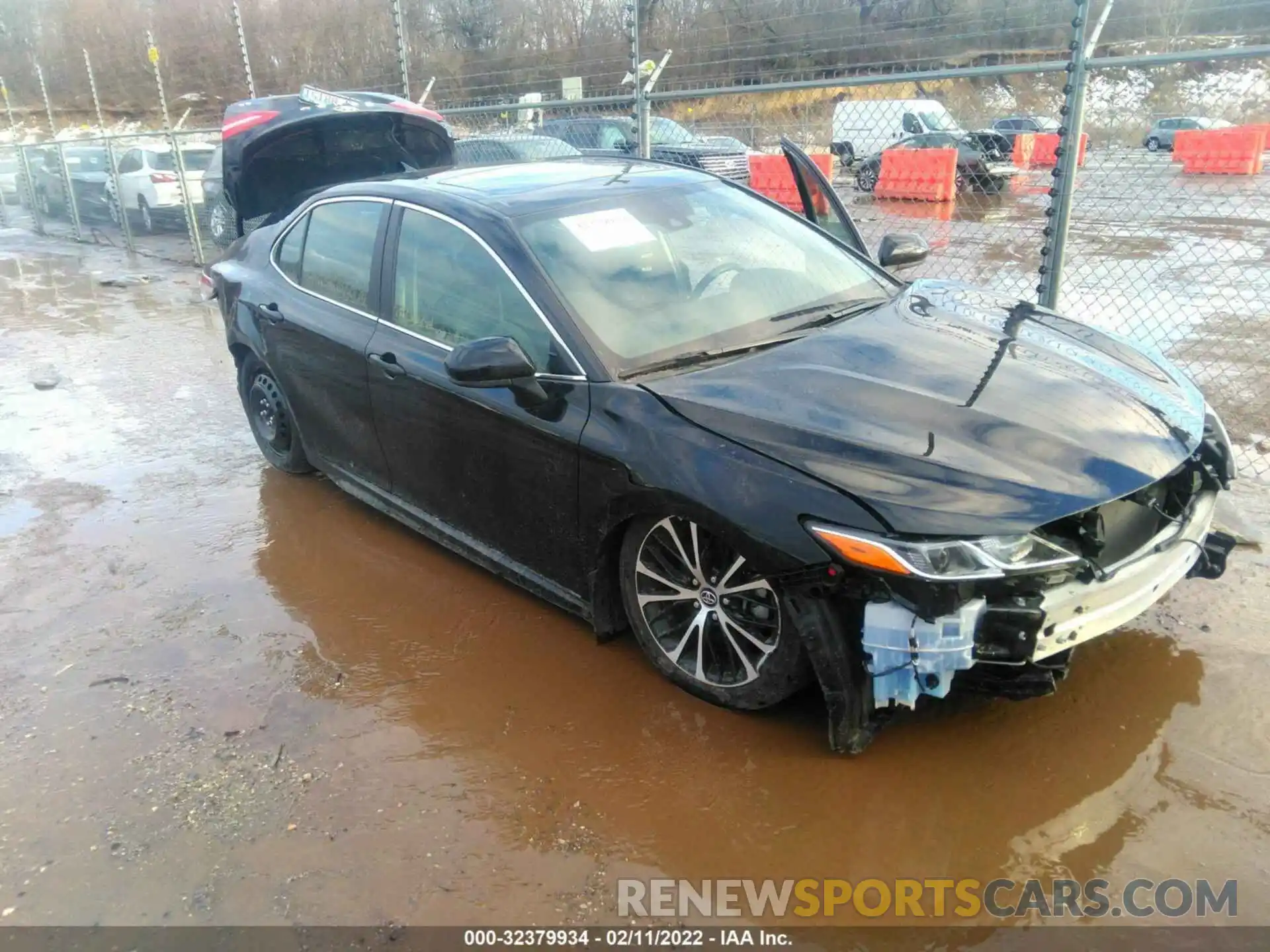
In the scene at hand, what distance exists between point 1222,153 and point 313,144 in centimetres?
1656

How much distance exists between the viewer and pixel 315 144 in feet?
22.4

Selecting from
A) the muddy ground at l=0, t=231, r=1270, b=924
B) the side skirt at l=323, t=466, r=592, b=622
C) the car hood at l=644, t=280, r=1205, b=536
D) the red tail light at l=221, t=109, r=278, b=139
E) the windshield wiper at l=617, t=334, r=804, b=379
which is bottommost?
the muddy ground at l=0, t=231, r=1270, b=924

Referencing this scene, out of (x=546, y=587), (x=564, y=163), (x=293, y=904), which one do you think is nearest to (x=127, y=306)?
(x=564, y=163)

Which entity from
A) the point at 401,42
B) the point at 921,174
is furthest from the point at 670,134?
the point at 921,174

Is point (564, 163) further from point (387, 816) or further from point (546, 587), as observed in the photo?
point (387, 816)

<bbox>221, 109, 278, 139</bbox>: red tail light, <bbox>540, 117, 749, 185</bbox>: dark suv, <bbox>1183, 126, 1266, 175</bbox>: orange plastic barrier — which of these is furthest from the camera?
<bbox>1183, 126, 1266, 175</bbox>: orange plastic barrier

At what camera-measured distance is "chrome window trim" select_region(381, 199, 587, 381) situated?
3.21m

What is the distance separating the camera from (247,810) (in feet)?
9.20

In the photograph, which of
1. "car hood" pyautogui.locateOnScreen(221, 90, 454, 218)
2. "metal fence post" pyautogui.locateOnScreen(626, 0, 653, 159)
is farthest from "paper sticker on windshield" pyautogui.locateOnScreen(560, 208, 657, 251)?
"car hood" pyautogui.locateOnScreen(221, 90, 454, 218)

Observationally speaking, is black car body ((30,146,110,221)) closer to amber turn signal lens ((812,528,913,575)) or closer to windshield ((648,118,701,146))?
windshield ((648,118,701,146))

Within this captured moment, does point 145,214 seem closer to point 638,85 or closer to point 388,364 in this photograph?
point 638,85

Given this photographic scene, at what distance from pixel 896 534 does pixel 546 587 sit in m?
1.49

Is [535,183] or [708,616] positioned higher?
[535,183]

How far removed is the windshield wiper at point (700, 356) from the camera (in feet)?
10.4
